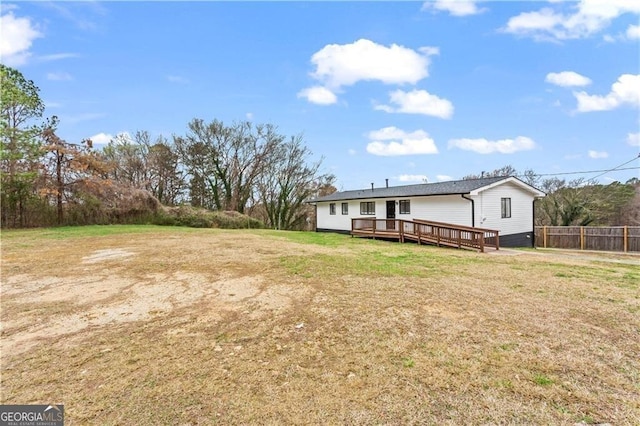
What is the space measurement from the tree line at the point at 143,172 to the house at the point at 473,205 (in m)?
11.4

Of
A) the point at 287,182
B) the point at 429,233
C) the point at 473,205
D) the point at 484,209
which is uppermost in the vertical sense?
the point at 287,182

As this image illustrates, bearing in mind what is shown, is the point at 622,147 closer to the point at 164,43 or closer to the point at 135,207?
the point at 164,43

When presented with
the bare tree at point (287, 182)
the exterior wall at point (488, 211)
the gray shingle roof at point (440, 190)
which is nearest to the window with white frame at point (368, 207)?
the gray shingle roof at point (440, 190)

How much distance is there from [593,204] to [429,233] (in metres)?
15.6

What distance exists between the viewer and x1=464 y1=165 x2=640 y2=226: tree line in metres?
20.5

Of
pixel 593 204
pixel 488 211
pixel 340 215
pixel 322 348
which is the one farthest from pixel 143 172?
pixel 593 204

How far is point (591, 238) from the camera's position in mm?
14406

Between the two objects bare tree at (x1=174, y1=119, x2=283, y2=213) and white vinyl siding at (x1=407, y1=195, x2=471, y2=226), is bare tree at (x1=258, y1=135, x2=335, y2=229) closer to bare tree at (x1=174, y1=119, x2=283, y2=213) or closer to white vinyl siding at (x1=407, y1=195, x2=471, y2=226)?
bare tree at (x1=174, y1=119, x2=283, y2=213)

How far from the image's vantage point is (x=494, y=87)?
15672 mm

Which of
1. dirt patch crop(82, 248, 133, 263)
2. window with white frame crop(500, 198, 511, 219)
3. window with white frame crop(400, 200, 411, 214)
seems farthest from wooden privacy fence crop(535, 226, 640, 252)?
dirt patch crop(82, 248, 133, 263)

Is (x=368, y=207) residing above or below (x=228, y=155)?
below

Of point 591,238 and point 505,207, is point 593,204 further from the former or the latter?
point 505,207

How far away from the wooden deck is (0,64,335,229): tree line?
1304 cm

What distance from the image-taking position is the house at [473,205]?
1354cm
